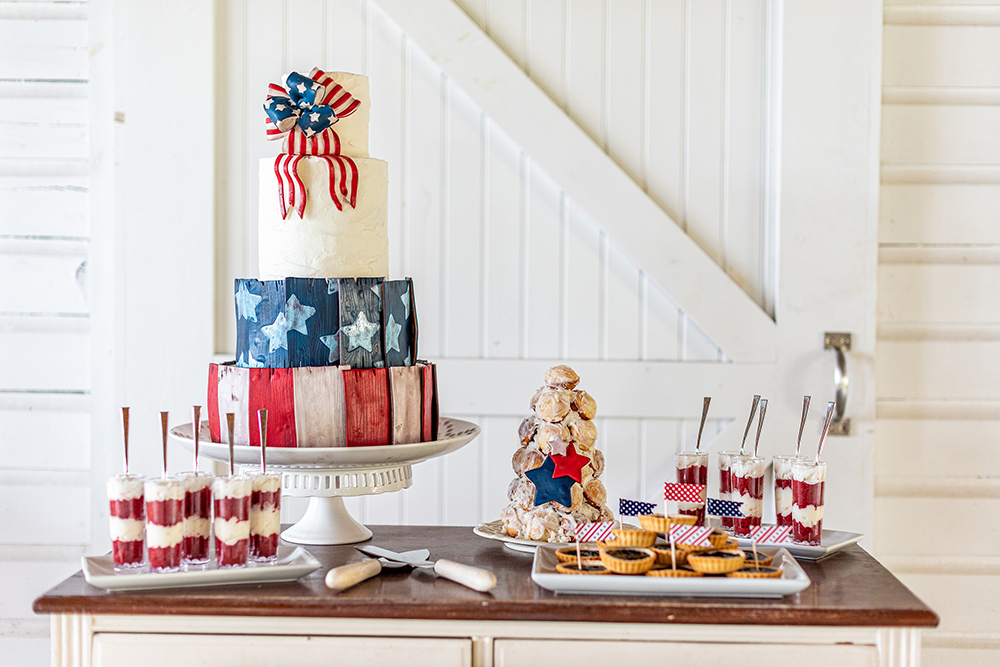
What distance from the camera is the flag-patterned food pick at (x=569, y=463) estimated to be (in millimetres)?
1325

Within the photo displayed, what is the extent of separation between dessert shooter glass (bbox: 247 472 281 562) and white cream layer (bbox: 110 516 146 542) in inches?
5.9

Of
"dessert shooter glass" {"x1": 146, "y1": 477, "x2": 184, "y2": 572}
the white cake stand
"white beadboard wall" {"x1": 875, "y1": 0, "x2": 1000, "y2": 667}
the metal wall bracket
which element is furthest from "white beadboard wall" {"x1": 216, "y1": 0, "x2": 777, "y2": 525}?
"dessert shooter glass" {"x1": 146, "y1": 477, "x2": 184, "y2": 572}

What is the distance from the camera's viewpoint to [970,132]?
2.00 metres

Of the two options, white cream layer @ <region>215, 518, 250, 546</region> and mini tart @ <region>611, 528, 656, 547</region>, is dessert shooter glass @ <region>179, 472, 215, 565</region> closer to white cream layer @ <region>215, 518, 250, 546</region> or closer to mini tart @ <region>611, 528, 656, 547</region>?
white cream layer @ <region>215, 518, 250, 546</region>

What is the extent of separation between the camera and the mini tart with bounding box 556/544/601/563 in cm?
121

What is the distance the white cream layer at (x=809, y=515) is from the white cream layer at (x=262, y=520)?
2.62ft

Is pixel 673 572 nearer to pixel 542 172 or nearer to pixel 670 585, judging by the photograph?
pixel 670 585

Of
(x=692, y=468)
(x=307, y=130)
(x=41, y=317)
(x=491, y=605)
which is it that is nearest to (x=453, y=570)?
(x=491, y=605)

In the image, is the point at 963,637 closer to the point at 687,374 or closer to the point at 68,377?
the point at 687,374

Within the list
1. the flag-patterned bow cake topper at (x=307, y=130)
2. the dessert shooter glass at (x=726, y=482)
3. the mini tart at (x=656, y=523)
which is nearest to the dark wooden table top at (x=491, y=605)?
the mini tart at (x=656, y=523)

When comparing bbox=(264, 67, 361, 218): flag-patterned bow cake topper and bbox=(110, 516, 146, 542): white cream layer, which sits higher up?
bbox=(264, 67, 361, 218): flag-patterned bow cake topper

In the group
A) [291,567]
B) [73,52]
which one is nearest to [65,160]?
[73,52]

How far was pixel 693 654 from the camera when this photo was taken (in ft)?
3.74

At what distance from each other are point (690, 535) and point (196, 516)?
0.70 m
